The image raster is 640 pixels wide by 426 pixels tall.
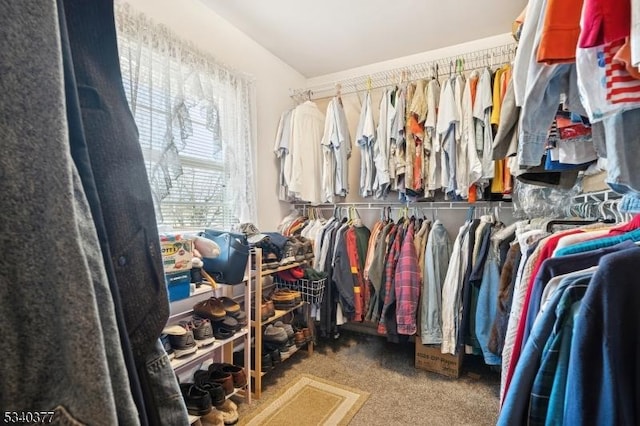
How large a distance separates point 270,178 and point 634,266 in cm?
241

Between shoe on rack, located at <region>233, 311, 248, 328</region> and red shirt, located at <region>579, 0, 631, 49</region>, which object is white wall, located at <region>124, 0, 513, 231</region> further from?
red shirt, located at <region>579, 0, 631, 49</region>

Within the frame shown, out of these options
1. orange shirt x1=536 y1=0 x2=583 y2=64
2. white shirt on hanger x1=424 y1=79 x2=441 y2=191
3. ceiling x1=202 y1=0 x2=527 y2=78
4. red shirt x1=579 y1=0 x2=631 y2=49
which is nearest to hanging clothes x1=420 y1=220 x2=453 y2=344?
white shirt on hanger x1=424 y1=79 x2=441 y2=191

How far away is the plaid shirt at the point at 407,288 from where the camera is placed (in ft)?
6.84

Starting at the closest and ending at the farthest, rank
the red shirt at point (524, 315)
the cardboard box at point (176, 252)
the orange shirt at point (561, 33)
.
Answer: the orange shirt at point (561, 33) → the red shirt at point (524, 315) → the cardboard box at point (176, 252)

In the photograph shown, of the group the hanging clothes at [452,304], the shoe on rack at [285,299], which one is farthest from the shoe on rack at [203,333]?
the hanging clothes at [452,304]

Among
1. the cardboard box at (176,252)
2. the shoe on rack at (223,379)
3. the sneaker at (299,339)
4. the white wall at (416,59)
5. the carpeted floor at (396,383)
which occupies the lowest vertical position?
the carpeted floor at (396,383)

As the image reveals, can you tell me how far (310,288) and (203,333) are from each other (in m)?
0.88

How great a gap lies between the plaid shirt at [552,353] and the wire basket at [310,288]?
1.71 meters

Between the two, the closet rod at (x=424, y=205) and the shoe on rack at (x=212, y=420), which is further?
the closet rod at (x=424, y=205)

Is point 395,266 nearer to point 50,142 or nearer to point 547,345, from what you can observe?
point 547,345

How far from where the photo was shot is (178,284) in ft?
4.70

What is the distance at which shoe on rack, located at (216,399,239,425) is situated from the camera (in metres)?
1.59

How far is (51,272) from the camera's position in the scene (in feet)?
0.81

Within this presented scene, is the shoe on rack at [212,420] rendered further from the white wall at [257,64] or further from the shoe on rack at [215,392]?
the white wall at [257,64]
